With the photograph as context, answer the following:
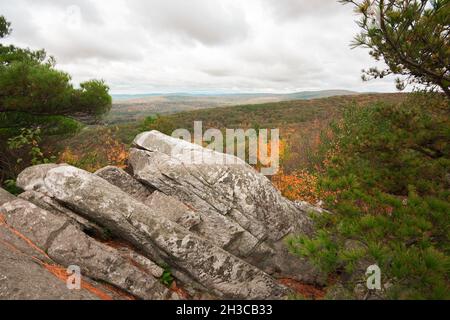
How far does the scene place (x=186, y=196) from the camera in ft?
22.4

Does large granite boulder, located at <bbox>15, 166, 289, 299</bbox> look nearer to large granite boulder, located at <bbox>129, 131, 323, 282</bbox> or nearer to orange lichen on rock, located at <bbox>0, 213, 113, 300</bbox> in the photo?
large granite boulder, located at <bbox>129, 131, 323, 282</bbox>

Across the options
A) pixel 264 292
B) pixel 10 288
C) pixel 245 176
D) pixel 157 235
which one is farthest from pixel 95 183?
pixel 264 292

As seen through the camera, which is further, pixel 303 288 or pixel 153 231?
pixel 303 288

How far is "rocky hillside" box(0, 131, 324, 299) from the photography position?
5.10 metres

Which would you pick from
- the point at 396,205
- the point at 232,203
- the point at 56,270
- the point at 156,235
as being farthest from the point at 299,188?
the point at 56,270

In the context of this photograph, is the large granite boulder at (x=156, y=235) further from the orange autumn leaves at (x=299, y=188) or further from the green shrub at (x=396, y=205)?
the orange autumn leaves at (x=299, y=188)

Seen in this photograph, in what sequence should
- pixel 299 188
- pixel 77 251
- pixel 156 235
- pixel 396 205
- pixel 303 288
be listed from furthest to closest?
1. pixel 299 188
2. pixel 303 288
3. pixel 156 235
4. pixel 77 251
5. pixel 396 205

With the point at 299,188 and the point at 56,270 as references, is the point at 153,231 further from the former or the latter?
the point at 299,188

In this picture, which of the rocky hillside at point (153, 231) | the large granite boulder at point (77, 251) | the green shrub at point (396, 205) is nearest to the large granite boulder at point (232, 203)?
the rocky hillside at point (153, 231)

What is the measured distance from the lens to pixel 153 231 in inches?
220

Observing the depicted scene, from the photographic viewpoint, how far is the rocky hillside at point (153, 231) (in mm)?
5098

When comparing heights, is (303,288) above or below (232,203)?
below

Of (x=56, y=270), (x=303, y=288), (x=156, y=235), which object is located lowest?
(x=303, y=288)
